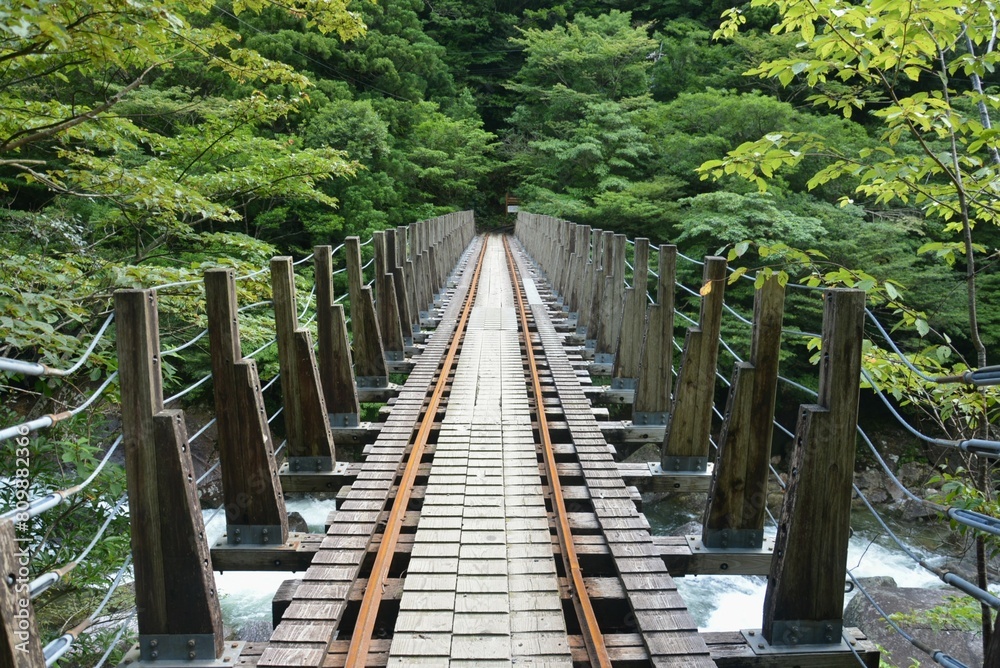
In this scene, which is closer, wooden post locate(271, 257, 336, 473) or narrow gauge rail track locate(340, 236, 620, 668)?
narrow gauge rail track locate(340, 236, 620, 668)

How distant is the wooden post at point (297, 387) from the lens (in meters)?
3.89

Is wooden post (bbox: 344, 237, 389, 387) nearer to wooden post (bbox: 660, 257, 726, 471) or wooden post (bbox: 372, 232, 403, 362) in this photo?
wooden post (bbox: 372, 232, 403, 362)

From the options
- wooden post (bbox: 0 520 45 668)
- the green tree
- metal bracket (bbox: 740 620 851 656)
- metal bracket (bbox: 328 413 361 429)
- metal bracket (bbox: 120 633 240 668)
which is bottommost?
metal bracket (bbox: 120 633 240 668)

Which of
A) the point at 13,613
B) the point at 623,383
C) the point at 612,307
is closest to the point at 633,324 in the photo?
the point at 623,383

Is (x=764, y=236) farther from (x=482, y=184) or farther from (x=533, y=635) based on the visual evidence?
(x=482, y=184)

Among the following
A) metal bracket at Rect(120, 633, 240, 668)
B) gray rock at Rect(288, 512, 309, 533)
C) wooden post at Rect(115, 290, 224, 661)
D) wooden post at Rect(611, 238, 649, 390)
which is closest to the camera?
wooden post at Rect(115, 290, 224, 661)

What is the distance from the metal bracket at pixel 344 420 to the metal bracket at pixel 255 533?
1746 mm

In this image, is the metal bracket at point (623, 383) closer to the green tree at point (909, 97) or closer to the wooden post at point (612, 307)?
the wooden post at point (612, 307)

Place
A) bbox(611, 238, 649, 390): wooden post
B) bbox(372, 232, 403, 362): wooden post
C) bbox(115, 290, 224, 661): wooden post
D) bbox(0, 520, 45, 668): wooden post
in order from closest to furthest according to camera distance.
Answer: bbox(0, 520, 45, 668): wooden post
bbox(115, 290, 224, 661): wooden post
bbox(611, 238, 649, 390): wooden post
bbox(372, 232, 403, 362): wooden post

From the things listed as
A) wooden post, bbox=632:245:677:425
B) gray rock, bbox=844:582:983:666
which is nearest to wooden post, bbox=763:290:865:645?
wooden post, bbox=632:245:677:425

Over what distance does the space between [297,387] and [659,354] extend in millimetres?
2364

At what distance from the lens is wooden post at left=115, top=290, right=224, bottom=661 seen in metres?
2.33

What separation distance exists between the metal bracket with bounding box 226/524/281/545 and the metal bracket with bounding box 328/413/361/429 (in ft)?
5.73

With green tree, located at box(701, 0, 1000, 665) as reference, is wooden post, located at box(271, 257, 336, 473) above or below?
below
